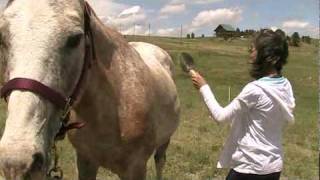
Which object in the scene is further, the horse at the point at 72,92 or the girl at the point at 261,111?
the girl at the point at 261,111

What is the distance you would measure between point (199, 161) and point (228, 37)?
7571 centimetres

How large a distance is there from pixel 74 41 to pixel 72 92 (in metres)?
0.34

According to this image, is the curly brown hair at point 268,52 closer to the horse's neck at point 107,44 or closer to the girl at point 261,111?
the girl at point 261,111

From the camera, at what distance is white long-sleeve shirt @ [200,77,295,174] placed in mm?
3312

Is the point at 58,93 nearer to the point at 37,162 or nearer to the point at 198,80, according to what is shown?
the point at 37,162

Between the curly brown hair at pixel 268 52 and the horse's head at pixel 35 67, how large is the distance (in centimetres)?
121

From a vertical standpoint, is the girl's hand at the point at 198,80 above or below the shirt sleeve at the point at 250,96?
above

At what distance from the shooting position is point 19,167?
95.1 inches

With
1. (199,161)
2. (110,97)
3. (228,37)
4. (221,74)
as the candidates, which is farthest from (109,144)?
(228,37)

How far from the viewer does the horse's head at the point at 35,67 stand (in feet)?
7.95

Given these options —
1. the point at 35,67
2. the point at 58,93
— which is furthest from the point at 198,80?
the point at 35,67

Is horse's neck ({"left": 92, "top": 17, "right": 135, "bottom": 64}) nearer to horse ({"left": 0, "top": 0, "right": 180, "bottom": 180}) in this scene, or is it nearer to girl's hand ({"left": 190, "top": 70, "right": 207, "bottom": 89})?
horse ({"left": 0, "top": 0, "right": 180, "bottom": 180})

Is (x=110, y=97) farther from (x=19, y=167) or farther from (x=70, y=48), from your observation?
(x=19, y=167)

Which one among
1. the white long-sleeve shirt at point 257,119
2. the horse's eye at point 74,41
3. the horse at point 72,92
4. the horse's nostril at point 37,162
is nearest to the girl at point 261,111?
the white long-sleeve shirt at point 257,119
